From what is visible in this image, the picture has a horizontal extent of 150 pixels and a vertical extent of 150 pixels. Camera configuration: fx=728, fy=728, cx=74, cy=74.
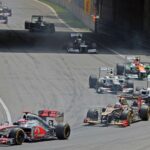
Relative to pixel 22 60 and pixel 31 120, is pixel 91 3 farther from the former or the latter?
pixel 31 120

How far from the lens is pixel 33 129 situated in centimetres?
2514

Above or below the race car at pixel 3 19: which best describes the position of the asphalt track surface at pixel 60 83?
below

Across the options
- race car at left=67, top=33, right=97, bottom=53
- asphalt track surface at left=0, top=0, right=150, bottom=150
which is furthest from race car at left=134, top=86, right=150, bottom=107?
race car at left=67, top=33, right=97, bottom=53

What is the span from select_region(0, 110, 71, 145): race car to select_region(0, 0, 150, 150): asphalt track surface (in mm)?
374

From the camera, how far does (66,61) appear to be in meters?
56.7

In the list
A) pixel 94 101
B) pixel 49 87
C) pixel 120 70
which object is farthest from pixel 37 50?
pixel 94 101

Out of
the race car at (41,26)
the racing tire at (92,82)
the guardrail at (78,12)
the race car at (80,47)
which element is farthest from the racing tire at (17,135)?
the guardrail at (78,12)

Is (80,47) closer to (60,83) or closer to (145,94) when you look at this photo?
(60,83)

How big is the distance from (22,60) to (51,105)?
2062cm

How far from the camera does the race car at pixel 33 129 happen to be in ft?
78.1

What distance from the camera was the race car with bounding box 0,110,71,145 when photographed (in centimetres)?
2381

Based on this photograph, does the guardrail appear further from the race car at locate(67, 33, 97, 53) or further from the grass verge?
the race car at locate(67, 33, 97, 53)

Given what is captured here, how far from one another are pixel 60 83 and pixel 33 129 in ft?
64.7

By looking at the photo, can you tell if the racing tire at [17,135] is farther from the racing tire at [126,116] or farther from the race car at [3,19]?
the race car at [3,19]
